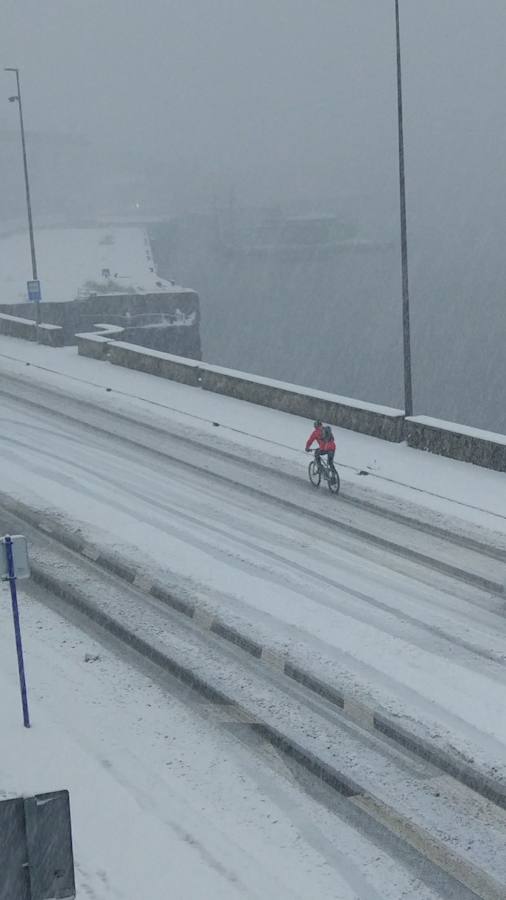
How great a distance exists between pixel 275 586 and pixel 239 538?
2.24 metres

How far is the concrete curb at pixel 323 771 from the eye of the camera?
8695mm

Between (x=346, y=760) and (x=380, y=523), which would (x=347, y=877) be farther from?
(x=380, y=523)

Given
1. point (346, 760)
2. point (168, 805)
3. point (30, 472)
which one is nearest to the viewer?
point (168, 805)

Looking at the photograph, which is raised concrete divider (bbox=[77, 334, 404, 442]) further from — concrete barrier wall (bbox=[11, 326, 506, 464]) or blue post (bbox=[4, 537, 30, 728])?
blue post (bbox=[4, 537, 30, 728])

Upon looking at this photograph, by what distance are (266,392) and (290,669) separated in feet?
50.5

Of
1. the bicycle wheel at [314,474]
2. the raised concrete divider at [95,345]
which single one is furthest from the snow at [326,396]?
the raised concrete divider at [95,345]

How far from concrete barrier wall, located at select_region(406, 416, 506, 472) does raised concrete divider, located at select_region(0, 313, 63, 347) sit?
56.5ft

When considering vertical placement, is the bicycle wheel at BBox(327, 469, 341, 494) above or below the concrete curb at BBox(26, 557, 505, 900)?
above

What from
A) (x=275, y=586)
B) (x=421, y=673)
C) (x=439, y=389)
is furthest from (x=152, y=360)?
(x=439, y=389)

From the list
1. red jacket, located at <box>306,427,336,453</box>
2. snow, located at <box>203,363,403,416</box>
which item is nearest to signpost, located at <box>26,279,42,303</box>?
snow, located at <box>203,363,403,416</box>

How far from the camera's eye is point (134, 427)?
25125mm

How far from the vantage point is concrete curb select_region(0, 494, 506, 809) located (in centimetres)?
1023

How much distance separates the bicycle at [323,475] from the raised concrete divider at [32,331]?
1895 centimetres

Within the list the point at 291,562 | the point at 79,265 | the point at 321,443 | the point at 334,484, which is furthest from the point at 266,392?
the point at 79,265
